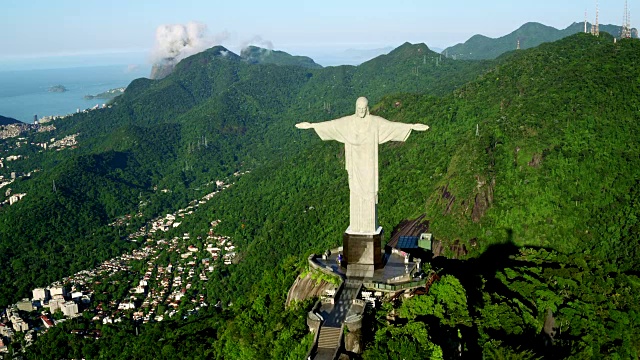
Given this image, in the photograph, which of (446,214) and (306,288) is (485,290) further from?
(446,214)

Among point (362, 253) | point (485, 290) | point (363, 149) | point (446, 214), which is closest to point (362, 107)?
point (363, 149)

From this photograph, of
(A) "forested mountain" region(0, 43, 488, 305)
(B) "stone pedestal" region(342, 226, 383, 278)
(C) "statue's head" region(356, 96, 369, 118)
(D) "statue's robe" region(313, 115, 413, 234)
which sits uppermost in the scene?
(C) "statue's head" region(356, 96, 369, 118)

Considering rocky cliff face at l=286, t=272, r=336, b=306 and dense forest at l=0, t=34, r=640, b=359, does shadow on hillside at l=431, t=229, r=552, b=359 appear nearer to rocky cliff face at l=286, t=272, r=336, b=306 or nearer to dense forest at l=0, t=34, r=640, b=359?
dense forest at l=0, t=34, r=640, b=359

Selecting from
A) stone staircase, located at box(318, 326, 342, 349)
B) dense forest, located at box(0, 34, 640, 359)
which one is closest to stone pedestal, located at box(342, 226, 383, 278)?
dense forest, located at box(0, 34, 640, 359)

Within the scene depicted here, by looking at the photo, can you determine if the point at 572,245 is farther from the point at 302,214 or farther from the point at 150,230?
the point at 150,230

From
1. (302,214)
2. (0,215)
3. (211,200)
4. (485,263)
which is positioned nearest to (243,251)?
(302,214)

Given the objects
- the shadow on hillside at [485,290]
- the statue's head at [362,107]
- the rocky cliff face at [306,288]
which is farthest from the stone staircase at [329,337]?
the statue's head at [362,107]

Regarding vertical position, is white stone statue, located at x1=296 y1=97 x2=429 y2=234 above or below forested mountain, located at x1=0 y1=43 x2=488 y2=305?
above
